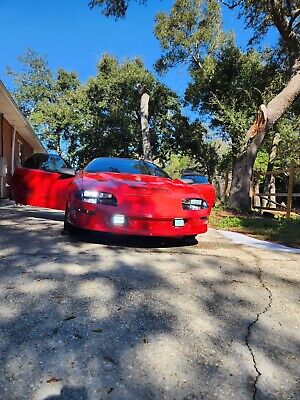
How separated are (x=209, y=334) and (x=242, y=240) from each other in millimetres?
3681

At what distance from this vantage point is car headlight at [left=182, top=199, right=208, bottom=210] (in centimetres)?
468

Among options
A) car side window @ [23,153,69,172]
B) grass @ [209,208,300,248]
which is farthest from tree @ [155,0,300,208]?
car side window @ [23,153,69,172]

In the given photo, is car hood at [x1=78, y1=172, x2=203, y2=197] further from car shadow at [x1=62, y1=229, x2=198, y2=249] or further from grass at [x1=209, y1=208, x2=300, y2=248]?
grass at [x1=209, y1=208, x2=300, y2=248]

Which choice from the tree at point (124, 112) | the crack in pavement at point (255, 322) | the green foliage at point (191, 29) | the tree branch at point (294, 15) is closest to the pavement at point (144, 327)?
the crack in pavement at point (255, 322)

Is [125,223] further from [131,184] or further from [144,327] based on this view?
[144,327]

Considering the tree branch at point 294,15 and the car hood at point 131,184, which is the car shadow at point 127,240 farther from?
the tree branch at point 294,15

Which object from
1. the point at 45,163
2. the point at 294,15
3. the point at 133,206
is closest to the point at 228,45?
the point at 294,15

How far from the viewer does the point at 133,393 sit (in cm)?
167

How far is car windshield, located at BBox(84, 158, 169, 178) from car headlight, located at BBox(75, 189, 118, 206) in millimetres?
1147

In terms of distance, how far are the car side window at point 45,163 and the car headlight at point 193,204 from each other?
8.84ft

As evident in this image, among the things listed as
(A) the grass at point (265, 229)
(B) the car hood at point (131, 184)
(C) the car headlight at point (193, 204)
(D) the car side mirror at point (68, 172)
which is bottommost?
(A) the grass at point (265, 229)

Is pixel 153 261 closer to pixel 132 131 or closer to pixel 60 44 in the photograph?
pixel 132 131

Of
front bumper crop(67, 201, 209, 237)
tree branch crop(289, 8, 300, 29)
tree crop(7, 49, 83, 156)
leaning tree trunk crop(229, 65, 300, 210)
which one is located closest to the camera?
front bumper crop(67, 201, 209, 237)

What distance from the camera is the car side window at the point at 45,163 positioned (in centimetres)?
679
